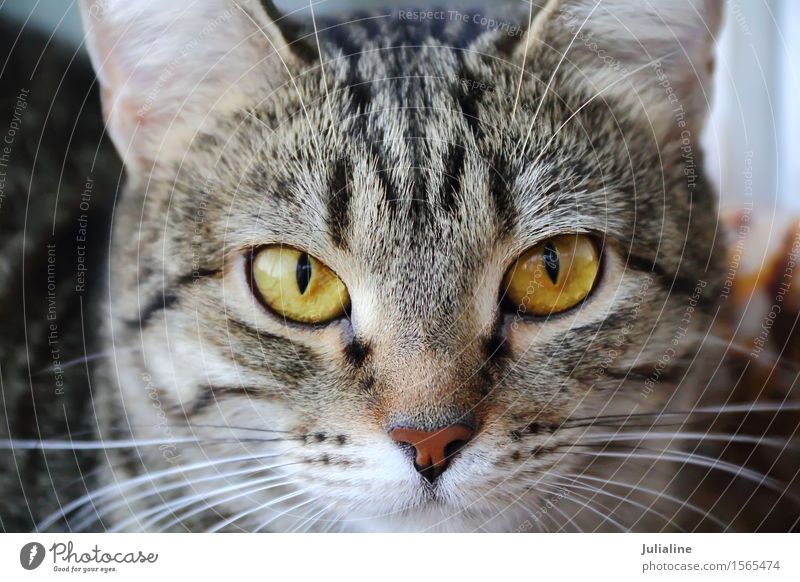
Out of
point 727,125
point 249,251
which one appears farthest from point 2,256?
point 727,125

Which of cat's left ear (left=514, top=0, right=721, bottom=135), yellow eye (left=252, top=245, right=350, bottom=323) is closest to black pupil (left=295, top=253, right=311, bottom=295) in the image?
yellow eye (left=252, top=245, right=350, bottom=323)

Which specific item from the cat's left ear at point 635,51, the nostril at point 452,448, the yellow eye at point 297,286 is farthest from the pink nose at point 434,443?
the cat's left ear at point 635,51

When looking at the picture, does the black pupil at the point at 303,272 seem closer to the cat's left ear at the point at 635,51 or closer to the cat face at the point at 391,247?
the cat face at the point at 391,247
